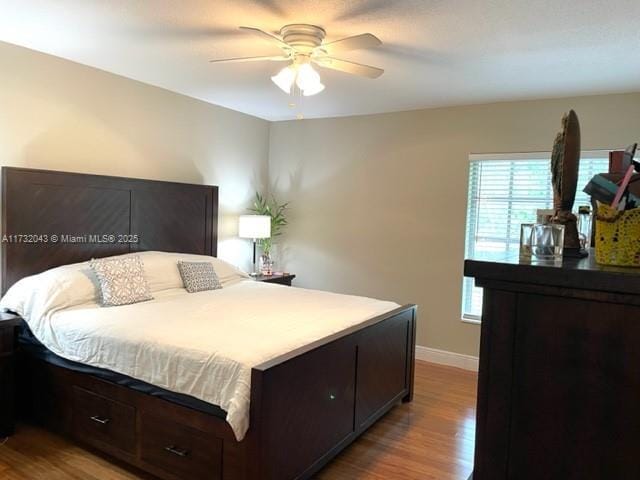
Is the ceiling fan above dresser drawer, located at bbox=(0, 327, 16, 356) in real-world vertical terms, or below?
above

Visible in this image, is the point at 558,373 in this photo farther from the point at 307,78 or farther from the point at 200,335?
the point at 307,78

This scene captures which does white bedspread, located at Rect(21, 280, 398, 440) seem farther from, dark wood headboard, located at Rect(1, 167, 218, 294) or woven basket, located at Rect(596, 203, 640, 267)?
woven basket, located at Rect(596, 203, 640, 267)

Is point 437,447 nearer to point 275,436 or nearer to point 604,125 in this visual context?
point 275,436

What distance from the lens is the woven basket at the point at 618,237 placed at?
0.85 metres

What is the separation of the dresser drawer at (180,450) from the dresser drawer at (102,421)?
11 centimetres

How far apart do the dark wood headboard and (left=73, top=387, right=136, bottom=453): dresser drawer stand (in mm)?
1101

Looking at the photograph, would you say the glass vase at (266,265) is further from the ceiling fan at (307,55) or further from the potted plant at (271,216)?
the ceiling fan at (307,55)

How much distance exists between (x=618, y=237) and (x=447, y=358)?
389 centimetres

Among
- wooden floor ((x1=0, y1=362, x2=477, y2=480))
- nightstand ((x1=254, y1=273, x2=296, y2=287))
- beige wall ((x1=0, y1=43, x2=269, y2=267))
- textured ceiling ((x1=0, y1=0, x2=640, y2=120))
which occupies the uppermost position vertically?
textured ceiling ((x1=0, y1=0, x2=640, y2=120))

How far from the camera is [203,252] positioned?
4.54 metres

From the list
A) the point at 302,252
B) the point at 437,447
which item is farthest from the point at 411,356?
the point at 302,252

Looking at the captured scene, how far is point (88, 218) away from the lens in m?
3.53

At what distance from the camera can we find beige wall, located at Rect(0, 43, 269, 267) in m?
3.20

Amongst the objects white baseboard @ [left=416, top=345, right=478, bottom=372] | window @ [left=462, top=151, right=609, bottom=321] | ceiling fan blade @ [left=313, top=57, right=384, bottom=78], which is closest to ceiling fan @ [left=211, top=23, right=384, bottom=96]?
ceiling fan blade @ [left=313, top=57, right=384, bottom=78]
